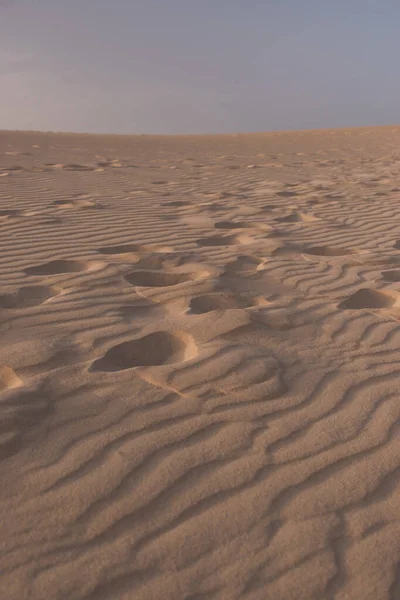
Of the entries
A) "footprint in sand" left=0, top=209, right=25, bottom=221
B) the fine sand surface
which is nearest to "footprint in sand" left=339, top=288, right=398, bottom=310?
the fine sand surface

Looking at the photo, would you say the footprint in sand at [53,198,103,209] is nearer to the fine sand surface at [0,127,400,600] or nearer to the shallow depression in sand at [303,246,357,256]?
the fine sand surface at [0,127,400,600]

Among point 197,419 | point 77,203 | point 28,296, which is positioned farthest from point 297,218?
point 197,419

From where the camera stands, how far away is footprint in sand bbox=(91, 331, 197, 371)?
2.71 meters

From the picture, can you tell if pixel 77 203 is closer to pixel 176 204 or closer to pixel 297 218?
pixel 176 204

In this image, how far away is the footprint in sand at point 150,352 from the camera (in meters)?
2.71

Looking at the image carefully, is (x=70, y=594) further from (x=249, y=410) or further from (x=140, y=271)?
(x=140, y=271)

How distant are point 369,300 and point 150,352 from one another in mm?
1648

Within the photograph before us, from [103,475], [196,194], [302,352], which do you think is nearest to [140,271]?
[302,352]

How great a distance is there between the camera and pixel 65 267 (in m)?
4.15

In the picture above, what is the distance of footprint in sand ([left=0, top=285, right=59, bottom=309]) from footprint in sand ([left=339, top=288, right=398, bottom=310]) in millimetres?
1806

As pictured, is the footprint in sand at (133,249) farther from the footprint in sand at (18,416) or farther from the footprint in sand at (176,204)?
the footprint in sand at (18,416)

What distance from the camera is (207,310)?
133 inches

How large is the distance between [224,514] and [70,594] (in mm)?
517

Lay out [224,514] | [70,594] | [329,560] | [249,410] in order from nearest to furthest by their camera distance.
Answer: [70,594] → [329,560] → [224,514] → [249,410]
